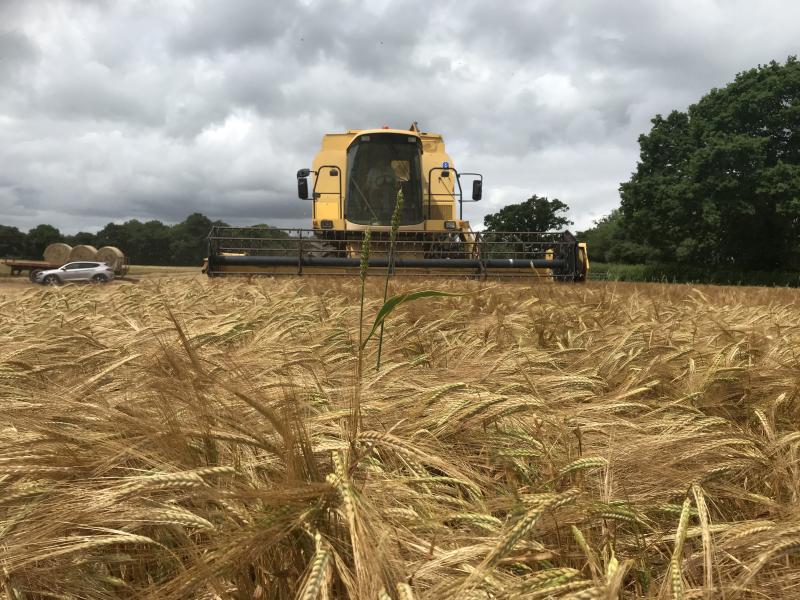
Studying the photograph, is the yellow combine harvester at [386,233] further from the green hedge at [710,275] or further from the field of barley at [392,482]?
the green hedge at [710,275]

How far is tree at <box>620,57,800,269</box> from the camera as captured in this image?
79.7 feet

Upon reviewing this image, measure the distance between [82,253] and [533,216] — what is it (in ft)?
171

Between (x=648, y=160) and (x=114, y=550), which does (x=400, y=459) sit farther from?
(x=648, y=160)

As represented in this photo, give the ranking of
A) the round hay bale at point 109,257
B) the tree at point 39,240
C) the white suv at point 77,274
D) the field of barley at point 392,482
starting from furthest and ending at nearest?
the tree at point 39,240 < the round hay bale at point 109,257 < the white suv at point 77,274 < the field of barley at point 392,482

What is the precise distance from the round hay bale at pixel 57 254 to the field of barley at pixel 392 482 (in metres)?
38.5

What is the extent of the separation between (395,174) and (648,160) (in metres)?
24.7

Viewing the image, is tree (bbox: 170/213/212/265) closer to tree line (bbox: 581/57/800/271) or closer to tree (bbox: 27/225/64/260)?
tree (bbox: 27/225/64/260)

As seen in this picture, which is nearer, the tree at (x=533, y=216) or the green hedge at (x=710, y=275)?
the green hedge at (x=710, y=275)

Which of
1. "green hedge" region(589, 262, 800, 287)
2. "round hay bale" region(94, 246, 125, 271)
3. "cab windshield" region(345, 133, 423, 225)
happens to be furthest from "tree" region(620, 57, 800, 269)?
"round hay bale" region(94, 246, 125, 271)

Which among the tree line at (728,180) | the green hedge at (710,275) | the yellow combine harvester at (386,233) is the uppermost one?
the tree line at (728,180)

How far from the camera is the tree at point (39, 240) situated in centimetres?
5838

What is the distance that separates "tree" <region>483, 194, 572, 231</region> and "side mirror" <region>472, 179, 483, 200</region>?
191ft

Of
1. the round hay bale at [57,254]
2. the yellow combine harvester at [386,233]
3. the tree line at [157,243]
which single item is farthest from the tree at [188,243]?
the yellow combine harvester at [386,233]

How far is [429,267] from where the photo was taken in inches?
296
